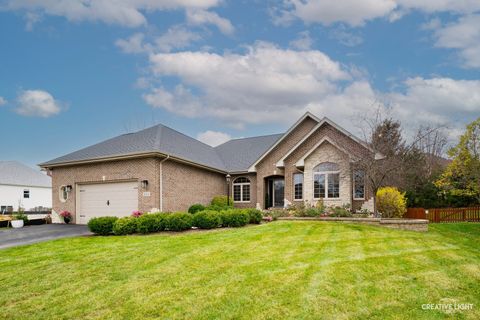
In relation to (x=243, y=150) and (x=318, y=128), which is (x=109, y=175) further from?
(x=318, y=128)

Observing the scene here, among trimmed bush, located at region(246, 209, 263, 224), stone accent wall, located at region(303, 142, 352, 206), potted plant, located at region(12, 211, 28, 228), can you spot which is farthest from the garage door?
stone accent wall, located at region(303, 142, 352, 206)

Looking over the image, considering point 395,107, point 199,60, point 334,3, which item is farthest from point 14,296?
point 395,107

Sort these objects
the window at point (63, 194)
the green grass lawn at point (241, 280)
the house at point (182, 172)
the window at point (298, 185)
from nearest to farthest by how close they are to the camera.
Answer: the green grass lawn at point (241, 280) < the house at point (182, 172) < the window at point (63, 194) < the window at point (298, 185)

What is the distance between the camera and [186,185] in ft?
67.3

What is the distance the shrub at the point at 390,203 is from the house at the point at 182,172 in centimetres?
68

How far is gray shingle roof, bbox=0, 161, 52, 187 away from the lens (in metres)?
39.7

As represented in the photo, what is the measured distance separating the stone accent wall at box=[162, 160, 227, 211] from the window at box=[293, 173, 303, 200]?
552cm

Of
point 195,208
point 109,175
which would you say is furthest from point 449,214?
point 109,175

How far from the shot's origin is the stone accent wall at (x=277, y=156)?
2300cm

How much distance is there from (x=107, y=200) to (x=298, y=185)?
446 inches

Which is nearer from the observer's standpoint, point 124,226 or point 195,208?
point 124,226

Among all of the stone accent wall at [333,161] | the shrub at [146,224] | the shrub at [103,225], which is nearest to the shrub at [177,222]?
the shrub at [146,224]

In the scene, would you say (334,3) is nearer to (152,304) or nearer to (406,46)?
(406,46)

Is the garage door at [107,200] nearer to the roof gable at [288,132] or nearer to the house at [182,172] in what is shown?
the house at [182,172]
